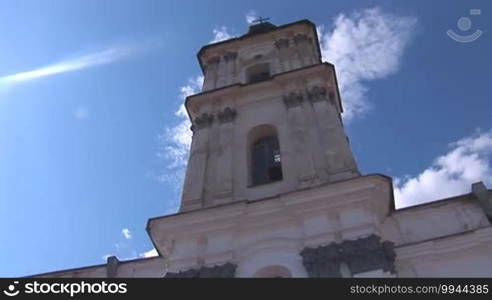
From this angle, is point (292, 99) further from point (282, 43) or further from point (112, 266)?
Answer: point (112, 266)

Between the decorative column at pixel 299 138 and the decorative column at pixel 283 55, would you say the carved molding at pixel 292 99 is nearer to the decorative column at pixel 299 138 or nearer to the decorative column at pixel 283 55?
the decorative column at pixel 299 138

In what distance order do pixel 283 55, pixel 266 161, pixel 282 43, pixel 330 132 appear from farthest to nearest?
pixel 282 43 → pixel 283 55 → pixel 266 161 → pixel 330 132

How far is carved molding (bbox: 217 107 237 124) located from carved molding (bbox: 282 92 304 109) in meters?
1.88

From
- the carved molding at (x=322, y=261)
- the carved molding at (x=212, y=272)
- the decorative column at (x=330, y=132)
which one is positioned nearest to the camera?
the carved molding at (x=322, y=261)

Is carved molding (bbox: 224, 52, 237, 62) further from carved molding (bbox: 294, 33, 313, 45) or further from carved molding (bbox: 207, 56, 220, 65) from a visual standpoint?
carved molding (bbox: 294, 33, 313, 45)

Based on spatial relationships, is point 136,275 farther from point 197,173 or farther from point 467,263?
point 467,263

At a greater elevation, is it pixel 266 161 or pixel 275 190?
pixel 266 161

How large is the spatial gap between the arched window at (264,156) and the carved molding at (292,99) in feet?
3.33

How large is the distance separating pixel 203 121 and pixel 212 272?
24.1 feet

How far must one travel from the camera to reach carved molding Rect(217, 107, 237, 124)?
2033cm

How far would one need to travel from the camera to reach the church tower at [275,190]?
14.2 metres

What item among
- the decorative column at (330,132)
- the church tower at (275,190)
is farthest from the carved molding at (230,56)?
the decorative column at (330,132)

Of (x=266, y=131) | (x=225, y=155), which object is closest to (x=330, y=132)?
(x=266, y=131)

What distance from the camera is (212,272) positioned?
47.3 ft
